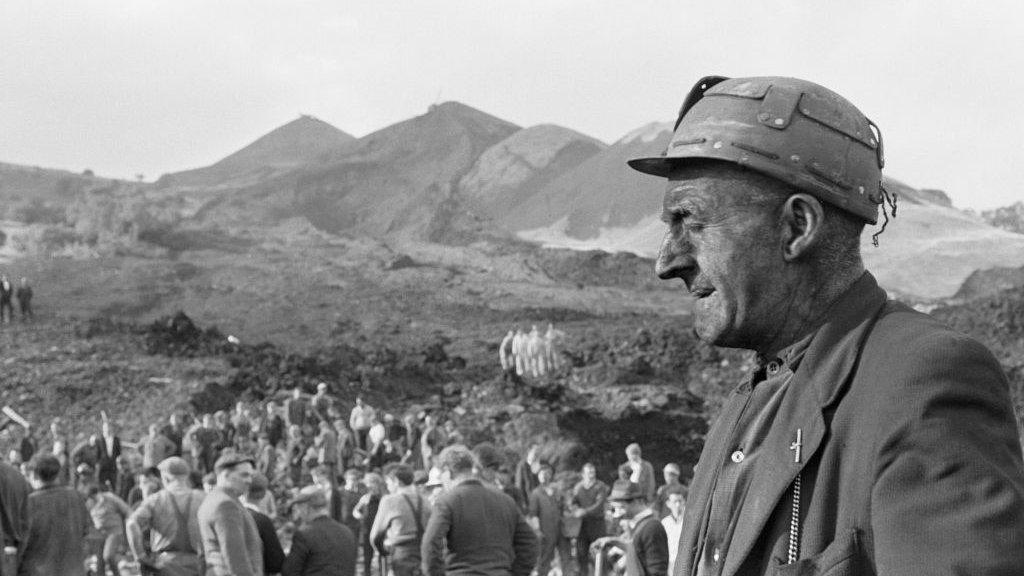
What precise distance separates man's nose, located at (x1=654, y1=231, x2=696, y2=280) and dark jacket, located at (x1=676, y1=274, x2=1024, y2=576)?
0.24 meters

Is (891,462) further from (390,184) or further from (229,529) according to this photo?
(390,184)

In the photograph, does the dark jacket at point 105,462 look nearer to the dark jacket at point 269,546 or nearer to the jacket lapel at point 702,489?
the dark jacket at point 269,546

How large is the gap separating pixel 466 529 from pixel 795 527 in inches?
253

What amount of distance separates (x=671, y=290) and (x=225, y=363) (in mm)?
29027

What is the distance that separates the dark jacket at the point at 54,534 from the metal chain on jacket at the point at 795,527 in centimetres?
735

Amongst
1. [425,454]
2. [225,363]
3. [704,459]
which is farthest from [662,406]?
[704,459]

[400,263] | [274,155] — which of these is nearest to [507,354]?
[400,263]

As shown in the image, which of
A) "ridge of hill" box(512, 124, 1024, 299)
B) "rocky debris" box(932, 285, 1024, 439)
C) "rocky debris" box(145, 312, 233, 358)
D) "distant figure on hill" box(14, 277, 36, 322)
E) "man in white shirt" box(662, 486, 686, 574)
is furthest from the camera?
"ridge of hill" box(512, 124, 1024, 299)

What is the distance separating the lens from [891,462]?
181 cm

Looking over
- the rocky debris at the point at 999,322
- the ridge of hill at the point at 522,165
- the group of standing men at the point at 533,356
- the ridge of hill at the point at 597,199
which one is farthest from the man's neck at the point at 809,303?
the ridge of hill at the point at 522,165

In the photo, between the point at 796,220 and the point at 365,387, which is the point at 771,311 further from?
the point at 365,387

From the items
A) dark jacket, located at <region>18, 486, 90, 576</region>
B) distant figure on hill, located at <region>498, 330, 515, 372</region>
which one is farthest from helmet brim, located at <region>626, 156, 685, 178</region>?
distant figure on hill, located at <region>498, 330, 515, 372</region>

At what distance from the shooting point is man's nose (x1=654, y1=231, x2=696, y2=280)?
86.9 inches

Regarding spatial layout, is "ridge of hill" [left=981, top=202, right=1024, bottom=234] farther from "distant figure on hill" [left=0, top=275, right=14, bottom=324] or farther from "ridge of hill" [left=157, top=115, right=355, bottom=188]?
"distant figure on hill" [left=0, top=275, right=14, bottom=324]
